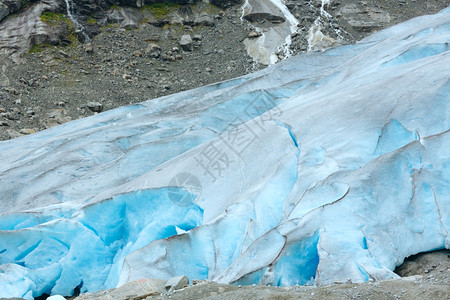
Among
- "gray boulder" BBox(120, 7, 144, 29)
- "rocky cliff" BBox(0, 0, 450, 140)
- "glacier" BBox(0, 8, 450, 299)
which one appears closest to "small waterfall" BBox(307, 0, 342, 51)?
"rocky cliff" BBox(0, 0, 450, 140)

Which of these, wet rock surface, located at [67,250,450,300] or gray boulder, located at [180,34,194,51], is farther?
gray boulder, located at [180,34,194,51]

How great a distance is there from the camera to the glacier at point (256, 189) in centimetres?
600

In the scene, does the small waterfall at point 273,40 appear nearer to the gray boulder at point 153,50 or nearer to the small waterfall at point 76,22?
the gray boulder at point 153,50

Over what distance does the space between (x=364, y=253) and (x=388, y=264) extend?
0.30 meters

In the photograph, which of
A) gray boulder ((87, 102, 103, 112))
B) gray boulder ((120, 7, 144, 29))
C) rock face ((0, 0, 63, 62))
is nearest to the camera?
gray boulder ((87, 102, 103, 112))

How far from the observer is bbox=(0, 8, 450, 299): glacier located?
236 inches

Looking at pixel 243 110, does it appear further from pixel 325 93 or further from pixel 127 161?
pixel 127 161

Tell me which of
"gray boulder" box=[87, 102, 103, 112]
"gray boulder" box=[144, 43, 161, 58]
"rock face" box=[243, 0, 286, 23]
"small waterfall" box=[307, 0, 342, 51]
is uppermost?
"rock face" box=[243, 0, 286, 23]

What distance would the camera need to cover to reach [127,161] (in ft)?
34.1

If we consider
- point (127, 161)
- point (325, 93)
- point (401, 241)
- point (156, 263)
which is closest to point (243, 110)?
point (325, 93)

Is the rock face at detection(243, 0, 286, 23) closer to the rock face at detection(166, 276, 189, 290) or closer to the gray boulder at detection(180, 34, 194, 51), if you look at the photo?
the gray boulder at detection(180, 34, 194, 51)

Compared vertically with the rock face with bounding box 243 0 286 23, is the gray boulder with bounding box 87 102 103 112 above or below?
below

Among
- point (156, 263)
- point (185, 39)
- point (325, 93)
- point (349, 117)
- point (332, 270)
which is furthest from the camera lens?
point (185, 39)

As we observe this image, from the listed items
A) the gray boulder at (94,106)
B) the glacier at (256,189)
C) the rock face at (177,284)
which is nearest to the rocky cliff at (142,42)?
the gray boulder at (94,106)
